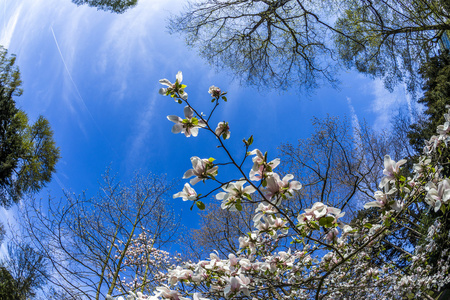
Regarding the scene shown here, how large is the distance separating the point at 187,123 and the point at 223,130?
166 mm

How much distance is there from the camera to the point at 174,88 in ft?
4.14

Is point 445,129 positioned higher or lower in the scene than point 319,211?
higher

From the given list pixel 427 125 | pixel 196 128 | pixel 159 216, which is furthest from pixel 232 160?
pixel 427 125

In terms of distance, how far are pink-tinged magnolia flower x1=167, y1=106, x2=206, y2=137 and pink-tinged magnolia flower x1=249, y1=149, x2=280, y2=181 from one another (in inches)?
10.6

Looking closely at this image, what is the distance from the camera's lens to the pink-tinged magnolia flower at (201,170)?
3.56 ft

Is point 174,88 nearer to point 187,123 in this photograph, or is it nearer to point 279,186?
point 187,123

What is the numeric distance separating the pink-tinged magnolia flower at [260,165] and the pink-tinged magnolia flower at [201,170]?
17 centimetres

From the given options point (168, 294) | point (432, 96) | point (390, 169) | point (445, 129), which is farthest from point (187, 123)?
point (432, 96)

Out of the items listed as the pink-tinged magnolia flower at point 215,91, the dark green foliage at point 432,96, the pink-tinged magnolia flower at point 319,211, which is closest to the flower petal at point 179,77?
the pink-tinged magnolia flower at point 215,91

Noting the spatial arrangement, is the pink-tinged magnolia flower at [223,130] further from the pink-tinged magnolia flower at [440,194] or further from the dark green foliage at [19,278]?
the dark green foliage at [19,278]

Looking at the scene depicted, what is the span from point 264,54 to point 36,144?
42.7 ft

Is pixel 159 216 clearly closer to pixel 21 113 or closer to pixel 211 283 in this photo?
pixel 211 283

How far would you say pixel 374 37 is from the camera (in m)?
6.30

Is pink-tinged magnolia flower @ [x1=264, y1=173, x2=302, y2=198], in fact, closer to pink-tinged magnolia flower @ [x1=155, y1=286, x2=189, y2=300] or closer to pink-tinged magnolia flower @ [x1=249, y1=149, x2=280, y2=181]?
pink-tinged magnolia flower @ [x1=249, y1=149, x2=280, y2=181]
